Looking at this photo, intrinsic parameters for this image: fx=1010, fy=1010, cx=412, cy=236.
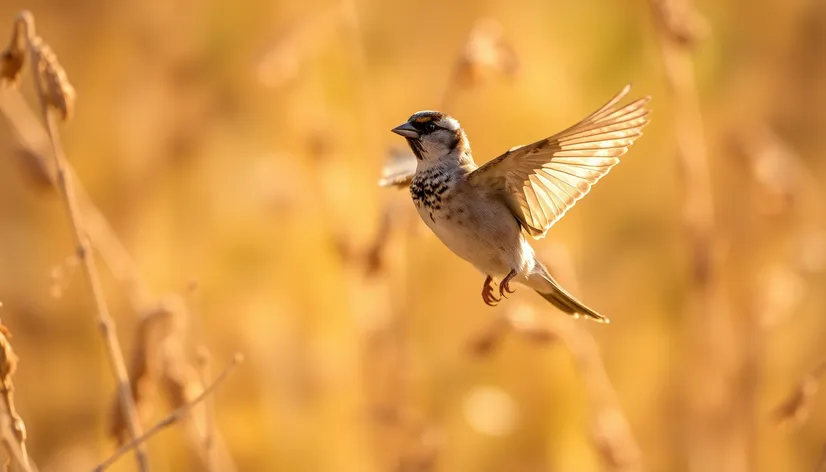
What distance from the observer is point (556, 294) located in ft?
6.35

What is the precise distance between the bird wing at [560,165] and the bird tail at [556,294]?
114mm

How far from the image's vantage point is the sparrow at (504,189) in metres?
1.56

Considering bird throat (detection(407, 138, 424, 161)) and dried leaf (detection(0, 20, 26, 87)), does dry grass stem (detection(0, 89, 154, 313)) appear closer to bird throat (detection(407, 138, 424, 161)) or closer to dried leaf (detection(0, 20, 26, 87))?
dried leaf (detection(0, 20, 26, 87))

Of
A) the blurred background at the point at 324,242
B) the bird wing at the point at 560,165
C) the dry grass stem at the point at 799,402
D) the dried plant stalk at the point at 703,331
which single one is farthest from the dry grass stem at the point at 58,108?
the blurred background at the point at 324,242

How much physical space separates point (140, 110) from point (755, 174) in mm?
2181

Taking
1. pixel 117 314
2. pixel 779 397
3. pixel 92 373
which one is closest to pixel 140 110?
pixel 117 314

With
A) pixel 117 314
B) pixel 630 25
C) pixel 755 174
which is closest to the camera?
pixel 755 174

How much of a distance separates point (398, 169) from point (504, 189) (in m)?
0.31

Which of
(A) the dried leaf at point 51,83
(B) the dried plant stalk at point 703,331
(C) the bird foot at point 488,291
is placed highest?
(A) the dried leaf at point 51,83

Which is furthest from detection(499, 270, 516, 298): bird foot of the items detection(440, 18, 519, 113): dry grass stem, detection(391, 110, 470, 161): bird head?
detection(440, 18, 519, 113): dry grass stem

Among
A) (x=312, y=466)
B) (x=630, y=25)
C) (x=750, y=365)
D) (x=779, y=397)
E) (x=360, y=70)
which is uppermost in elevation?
(x=360, y=70)

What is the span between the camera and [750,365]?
3.05 meters

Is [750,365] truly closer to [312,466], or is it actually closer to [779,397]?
[779,397]

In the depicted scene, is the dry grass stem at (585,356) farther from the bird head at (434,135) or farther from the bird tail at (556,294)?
the bird head at (434,135)
